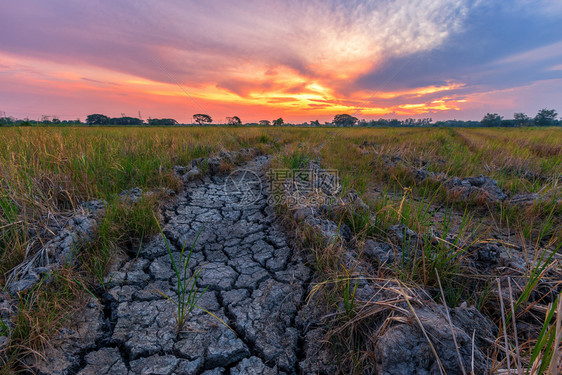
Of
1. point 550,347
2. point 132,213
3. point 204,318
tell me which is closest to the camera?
point 550,347

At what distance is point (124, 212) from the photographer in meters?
2.33

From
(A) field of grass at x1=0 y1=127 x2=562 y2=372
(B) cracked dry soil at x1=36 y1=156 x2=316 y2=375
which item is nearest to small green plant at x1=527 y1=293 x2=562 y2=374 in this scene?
(A) field of grass at x1=0 y1=127 x2=562 y2=372

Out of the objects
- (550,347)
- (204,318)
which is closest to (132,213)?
(204,318)

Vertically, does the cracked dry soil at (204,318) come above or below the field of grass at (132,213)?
below

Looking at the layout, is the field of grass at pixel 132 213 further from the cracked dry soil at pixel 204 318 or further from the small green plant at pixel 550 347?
the small green plant at pixel 550 347

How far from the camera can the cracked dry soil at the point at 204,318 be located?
1307 millimetres

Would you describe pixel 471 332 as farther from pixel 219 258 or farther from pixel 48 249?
pixel 48 249

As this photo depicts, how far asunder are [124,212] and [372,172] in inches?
167

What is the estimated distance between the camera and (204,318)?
5.19 feet

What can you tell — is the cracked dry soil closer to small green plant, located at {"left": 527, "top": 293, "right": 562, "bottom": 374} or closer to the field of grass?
the field of grass

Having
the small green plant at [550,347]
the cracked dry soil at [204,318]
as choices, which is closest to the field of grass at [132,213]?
the cracked dry soil at [204,318]

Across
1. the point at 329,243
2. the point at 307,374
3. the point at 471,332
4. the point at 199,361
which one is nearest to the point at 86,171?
the point at 199,361

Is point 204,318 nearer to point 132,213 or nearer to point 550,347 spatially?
point 132,213

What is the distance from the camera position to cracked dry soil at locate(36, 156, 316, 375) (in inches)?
51.4
